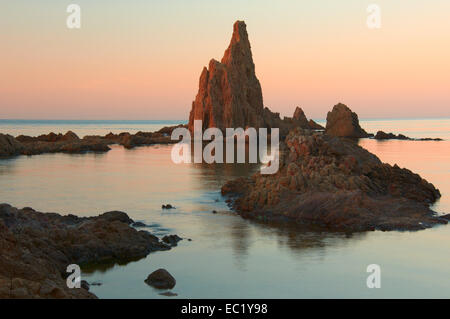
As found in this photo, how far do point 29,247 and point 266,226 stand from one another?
1068 cm

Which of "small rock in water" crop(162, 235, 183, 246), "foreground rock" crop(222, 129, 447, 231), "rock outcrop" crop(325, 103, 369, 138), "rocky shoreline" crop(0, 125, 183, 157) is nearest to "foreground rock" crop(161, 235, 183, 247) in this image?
"small rock in water" crop(162, 235, 183, 246)

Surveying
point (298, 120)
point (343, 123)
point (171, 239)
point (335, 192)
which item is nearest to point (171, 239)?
point (171, 239)

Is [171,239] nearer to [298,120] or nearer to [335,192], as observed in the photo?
[335,192]

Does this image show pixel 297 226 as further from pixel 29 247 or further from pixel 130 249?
pixel 29 247

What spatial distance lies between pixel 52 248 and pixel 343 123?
337 ft

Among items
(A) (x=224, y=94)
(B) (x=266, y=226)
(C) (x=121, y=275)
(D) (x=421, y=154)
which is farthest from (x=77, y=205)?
(A) (x=224, y=94)

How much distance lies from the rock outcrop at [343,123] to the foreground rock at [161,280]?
326 ft

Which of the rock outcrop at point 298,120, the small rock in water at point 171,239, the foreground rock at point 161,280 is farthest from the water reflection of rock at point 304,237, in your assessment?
the rock outcrop at point 298,120

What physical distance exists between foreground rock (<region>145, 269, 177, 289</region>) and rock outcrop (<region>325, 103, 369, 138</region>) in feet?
326

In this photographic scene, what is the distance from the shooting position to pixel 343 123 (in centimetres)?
11381

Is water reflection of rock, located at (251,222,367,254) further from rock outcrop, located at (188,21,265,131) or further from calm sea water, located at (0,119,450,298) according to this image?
rock outcrop, located at (188,21,265,131)

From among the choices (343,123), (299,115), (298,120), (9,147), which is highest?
(299,115)

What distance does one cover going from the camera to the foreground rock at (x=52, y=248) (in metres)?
10.9

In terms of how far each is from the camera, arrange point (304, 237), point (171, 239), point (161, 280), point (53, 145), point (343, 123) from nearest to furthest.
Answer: point (161, 280) → point (171, 239) → point (304, 237) → point (53, 145) → point (343, 123)
